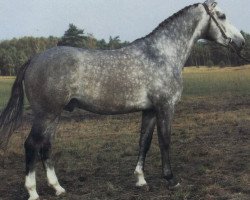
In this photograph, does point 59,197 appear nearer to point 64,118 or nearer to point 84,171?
point 84,171

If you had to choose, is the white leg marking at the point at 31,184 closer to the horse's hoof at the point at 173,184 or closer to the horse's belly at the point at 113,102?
the horse's belly at the point at 113,102

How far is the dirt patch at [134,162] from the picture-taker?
7.00 metres

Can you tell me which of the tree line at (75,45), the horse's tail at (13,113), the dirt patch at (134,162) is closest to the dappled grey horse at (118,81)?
the horse's tail at (13,113)

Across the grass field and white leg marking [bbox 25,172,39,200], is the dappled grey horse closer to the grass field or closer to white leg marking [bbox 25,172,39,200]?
white leg marking [bbox 25,172,39,200]

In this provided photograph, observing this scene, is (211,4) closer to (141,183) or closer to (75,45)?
(141,183)

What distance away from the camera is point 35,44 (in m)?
114

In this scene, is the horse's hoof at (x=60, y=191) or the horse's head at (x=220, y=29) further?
the horse's head at (x=220, y=29)

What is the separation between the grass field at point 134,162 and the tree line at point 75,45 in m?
62.7

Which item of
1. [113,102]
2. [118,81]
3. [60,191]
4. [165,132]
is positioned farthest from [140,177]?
[118,81]

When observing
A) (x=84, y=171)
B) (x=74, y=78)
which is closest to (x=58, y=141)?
(x=84, y=171)

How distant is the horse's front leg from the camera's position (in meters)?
7.00

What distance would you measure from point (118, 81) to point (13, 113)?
1.74 metres

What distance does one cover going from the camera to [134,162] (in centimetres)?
937

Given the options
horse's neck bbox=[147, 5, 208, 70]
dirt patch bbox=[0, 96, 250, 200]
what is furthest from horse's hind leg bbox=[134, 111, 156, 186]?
horse's neck bbox=[147, 5, 208, 70]
